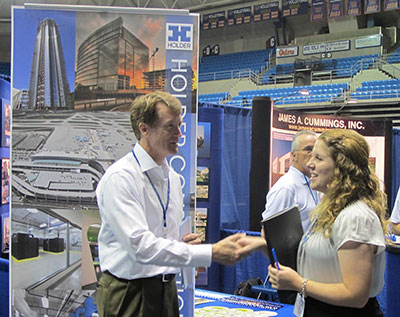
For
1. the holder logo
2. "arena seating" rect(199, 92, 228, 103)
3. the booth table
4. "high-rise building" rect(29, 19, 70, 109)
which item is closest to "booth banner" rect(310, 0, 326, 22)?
"arena seating" rect(199, 92, 228, 103)

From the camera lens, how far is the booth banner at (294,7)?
1638 cm

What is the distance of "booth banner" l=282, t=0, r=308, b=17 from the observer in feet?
53.7

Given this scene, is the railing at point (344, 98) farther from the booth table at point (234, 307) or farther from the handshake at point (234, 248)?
the handshake at point (234, 248)

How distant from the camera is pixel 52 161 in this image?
254 centimetres

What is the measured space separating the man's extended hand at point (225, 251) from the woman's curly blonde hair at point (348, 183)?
0.30 meters

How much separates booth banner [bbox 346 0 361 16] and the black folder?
1501 centimetres

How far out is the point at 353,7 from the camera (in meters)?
15.2

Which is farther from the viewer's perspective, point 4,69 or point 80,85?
point 4,69

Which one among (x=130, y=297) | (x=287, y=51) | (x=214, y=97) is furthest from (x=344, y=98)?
(x=130, y=297)

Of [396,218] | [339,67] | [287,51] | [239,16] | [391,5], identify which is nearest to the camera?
[396,218]

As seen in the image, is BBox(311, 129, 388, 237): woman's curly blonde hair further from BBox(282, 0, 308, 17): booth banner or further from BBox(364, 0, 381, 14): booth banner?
BBox(282, 0, 308, 17): booth banner

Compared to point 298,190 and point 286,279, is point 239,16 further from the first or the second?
point 286,279

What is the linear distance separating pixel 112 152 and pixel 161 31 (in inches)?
28.0

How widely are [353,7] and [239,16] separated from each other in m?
4.45
